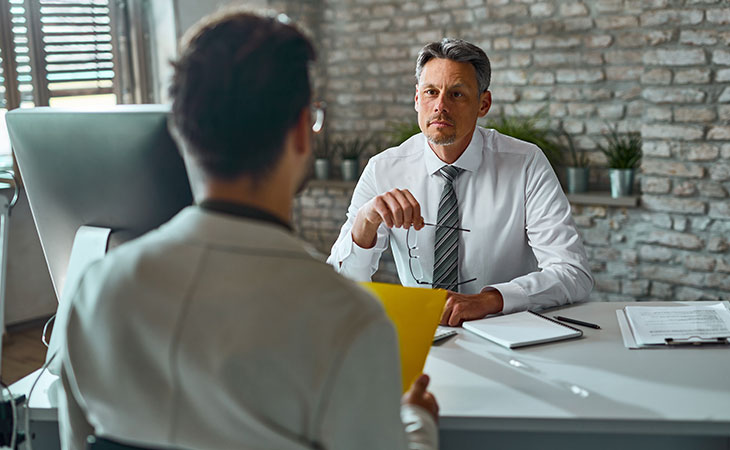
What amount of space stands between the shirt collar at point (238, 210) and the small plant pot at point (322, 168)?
4.31m

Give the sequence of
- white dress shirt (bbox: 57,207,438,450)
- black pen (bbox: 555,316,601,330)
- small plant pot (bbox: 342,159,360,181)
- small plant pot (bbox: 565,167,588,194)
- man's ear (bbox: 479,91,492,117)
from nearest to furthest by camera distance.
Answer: white dress shirt (bbox: 57,207,438,450), black pen (bbox: 555,316,601,330), man's ear (bbox: 479,91,492,117), small plant pot (bbox: 565,167,588,194), small plant pot (bbox: 342,159,360,181)

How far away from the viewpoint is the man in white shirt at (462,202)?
7.32 feet

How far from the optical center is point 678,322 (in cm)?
178

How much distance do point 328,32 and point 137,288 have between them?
4.73m

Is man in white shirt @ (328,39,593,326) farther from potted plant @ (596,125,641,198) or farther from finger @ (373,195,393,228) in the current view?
potted plant @ (596,125,641,198)

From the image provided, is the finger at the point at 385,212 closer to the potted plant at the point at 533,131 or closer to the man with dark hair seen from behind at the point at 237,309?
the man with dark hair seen from behind at the point at 237,309

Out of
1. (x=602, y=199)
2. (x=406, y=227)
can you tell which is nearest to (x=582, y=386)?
(x=406, y=227)

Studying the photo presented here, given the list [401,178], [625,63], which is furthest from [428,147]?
[625,63]

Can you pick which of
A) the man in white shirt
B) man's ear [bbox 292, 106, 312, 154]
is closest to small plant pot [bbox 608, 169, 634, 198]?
the man in white shirt

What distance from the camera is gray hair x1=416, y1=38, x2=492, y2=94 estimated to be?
2.32 metres

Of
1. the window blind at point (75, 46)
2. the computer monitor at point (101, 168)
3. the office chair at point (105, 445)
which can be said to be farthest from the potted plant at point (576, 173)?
the office chair at point (105, 445)

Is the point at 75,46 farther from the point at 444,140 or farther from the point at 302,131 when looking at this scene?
the point at 302,131

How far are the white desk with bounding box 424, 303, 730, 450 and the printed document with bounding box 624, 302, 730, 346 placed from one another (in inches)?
1.9

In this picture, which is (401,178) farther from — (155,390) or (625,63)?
(625,63)
